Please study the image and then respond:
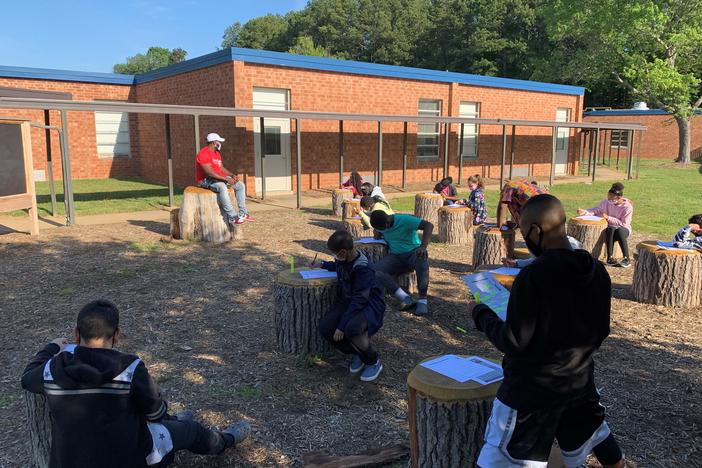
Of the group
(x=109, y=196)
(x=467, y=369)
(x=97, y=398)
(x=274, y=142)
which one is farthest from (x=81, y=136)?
(x=467, y=369)

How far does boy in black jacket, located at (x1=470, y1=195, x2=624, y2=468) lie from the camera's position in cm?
210

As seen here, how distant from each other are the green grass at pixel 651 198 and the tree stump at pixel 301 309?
7.92 metres

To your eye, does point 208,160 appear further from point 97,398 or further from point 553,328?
point 553,328

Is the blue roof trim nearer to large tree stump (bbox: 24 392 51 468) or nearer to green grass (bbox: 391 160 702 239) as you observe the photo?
green grass (bbox: 391 160 702 239)

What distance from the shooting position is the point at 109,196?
1520cm

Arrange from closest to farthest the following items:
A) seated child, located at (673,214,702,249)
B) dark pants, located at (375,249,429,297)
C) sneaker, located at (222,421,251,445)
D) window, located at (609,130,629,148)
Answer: sneaker, located at (222,421,251,445) < dark pants, located at (375,249,429,297) < seated child, located at (673,214,702,249) < window, located at (609,130,629,148)

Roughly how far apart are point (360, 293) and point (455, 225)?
535 cm

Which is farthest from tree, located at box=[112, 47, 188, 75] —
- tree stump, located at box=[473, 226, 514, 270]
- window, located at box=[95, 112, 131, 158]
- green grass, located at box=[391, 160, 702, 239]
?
tree stump, located at box=[473, 226, 514, 270]

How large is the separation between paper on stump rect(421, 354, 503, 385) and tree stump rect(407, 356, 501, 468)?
4cm

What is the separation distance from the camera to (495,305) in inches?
98.6

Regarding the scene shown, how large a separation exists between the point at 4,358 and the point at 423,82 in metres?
17.2

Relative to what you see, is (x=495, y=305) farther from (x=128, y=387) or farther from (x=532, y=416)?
(x=128, y=387)

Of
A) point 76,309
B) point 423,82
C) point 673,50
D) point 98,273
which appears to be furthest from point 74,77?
point 673,50

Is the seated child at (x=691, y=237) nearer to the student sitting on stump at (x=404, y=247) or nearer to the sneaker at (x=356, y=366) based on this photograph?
the student sitting on stump at (x=404, y=247)
